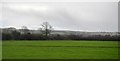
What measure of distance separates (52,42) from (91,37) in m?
4.55

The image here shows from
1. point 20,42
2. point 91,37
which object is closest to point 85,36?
point 91,37

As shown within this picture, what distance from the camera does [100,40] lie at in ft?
87.8

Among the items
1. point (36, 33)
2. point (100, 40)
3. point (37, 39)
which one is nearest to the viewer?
point (100, 40)

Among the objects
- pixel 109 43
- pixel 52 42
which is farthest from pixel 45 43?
pixel 109 43

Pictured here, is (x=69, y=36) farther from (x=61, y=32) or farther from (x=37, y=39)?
(x=37, y=39)

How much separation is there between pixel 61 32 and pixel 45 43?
3.19 m

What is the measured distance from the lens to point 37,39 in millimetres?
28625

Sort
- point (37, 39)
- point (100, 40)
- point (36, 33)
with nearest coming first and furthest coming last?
point (100, 40), point (37, 39), point (36, 33)

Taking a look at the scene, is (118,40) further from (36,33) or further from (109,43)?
(36,33)

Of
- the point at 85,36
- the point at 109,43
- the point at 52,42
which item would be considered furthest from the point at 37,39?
the point at 109,43

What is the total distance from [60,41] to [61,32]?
4.02 feet

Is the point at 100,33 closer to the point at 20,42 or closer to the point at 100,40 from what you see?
the point at 100,40

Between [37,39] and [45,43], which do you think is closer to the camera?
[37,39]

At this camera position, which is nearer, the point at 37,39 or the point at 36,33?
the point at 37,39
